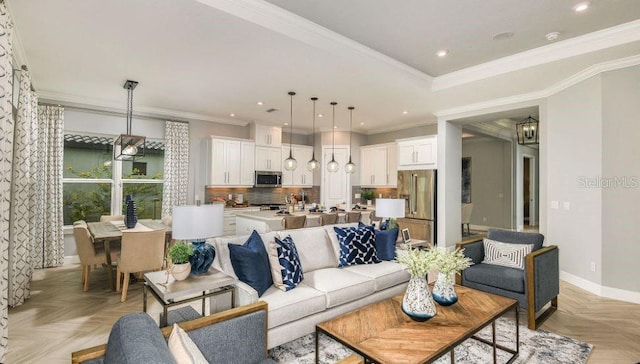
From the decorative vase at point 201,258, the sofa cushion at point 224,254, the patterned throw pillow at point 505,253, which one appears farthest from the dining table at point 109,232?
the patterned throw pillow at point 505,253

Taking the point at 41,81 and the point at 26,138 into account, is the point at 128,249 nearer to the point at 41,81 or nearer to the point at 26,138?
the point at 26,138

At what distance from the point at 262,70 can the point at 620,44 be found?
4.11 metres

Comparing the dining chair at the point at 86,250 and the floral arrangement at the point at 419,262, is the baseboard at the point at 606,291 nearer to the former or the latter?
the floral arrangement at the point at 419,262

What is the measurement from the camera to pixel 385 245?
377 centimetres

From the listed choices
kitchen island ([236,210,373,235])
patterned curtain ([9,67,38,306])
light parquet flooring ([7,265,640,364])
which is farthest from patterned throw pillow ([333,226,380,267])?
patterned curtain ([9,67,38,306])

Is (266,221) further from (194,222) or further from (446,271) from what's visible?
(446,271)

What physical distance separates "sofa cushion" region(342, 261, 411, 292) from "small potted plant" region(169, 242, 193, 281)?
65.7 inches

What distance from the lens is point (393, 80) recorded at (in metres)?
4.55

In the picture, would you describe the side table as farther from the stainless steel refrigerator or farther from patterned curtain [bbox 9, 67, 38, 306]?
the stainless steel refrigerator

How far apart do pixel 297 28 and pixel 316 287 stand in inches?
102

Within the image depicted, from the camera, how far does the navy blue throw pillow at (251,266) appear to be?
2566mm

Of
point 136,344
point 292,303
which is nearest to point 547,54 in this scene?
point 292,303

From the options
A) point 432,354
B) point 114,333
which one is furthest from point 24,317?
point 432,354

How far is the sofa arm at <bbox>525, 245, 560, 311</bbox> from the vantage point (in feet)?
9.95
